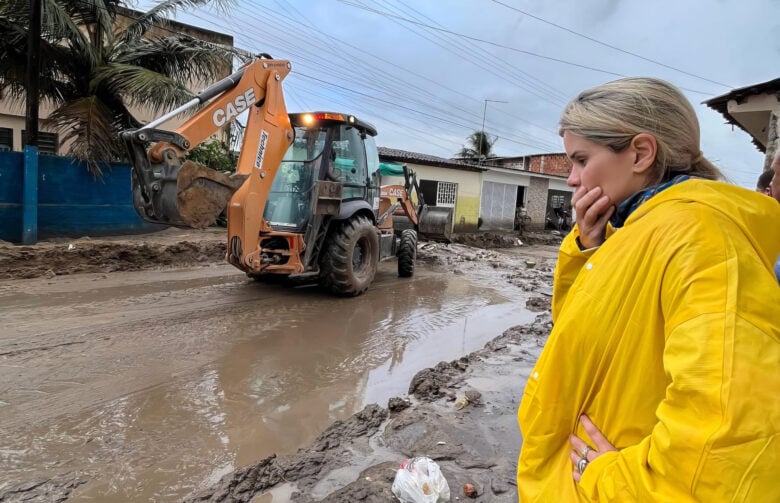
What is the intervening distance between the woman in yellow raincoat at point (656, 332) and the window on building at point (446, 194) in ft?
60.5

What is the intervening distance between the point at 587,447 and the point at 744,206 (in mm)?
594

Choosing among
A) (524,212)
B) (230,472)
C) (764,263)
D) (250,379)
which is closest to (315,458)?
(230,472)

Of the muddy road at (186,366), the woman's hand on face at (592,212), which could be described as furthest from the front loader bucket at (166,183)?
the woman's hand on face at (592,212)

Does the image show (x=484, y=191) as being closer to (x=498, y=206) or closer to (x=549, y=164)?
(x=498, y=206)

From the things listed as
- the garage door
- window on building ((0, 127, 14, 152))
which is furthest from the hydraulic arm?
the garage door

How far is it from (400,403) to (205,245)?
7.68m

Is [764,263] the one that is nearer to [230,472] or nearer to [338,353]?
[230,472]

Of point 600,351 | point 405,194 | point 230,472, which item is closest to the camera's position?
point 600,351

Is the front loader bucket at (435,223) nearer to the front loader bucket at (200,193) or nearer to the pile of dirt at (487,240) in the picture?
the pile of dirt at (487,240)

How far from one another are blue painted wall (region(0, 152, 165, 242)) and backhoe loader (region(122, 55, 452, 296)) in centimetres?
504

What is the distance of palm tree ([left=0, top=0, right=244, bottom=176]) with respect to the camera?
388 inches

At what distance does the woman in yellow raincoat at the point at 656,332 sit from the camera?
2.65 ft

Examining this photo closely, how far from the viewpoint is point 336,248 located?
23.5ft

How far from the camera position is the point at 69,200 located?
1011cm
